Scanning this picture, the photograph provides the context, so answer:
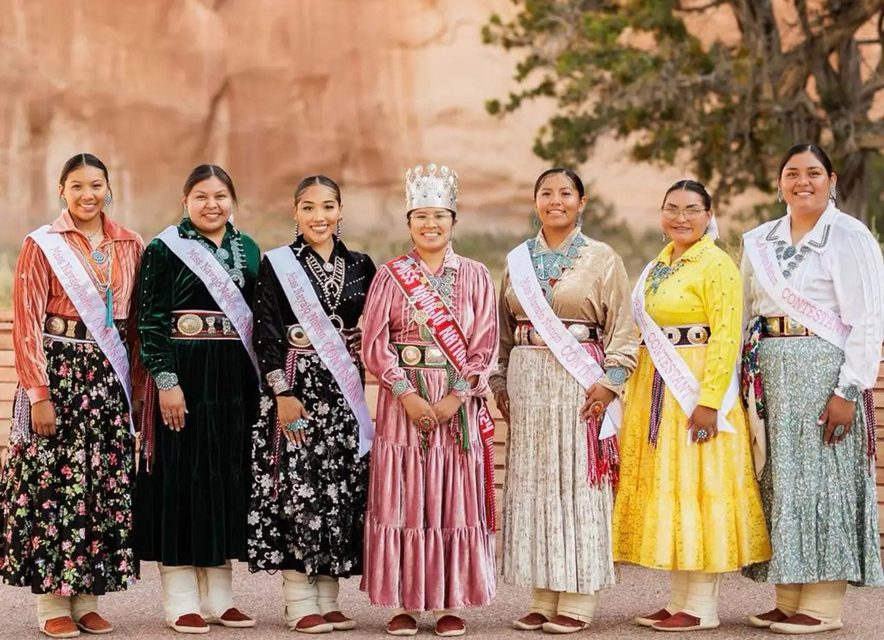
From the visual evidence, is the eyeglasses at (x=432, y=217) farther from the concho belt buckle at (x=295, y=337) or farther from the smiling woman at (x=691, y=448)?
the smiling woman at (x=691, y=448)

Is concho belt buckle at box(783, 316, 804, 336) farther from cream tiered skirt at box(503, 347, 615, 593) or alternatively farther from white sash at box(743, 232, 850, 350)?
cream tiered skirt at box(503, 347, 615, 593)

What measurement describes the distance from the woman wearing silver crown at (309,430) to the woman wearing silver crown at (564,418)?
59 cm

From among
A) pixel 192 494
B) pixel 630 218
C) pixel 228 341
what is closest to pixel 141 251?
pixel 228 341

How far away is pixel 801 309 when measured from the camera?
17.0 ft

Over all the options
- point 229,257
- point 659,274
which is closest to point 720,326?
point 659,274

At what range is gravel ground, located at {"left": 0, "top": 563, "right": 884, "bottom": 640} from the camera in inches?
202

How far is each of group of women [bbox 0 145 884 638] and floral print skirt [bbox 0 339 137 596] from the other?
0.01 metres

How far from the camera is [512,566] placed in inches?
203

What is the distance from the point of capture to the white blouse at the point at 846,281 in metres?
5.11

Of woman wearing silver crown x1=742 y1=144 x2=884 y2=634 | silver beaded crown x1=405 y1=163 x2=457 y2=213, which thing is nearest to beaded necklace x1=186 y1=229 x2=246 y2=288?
silver beaded crown x1=405 y1=163 x2=457 y2=213

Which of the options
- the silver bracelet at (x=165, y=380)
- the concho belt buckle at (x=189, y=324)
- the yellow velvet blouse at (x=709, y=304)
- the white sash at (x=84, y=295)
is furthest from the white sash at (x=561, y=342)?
the white sash at (x=84, y=295)

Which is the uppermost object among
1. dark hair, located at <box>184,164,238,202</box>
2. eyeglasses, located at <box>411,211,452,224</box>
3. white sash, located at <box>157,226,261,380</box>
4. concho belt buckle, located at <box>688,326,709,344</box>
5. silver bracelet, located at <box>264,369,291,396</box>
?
dark hair, located at <box>184,164,238,202</box>

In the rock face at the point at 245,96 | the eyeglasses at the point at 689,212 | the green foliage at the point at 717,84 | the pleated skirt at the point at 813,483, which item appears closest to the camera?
the pleated skirt at the point at 813,483

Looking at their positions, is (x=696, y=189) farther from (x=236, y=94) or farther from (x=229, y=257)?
(x=236, y=94)
